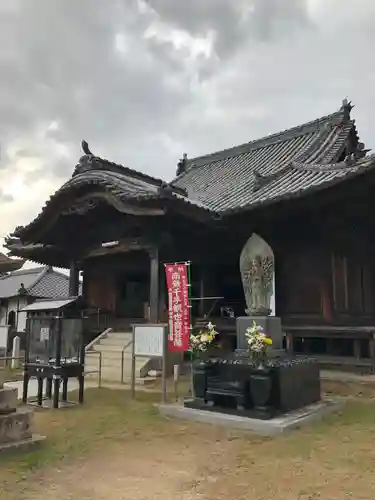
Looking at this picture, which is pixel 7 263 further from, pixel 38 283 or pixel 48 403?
pixel 38 283

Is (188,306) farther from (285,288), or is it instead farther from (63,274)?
(63,274)

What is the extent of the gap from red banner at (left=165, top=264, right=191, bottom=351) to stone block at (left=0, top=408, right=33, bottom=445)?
10.3 ft

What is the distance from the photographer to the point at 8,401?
4656 millimetres

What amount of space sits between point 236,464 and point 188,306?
3741 mm

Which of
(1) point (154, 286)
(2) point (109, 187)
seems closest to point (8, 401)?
(1) point (154, 286)

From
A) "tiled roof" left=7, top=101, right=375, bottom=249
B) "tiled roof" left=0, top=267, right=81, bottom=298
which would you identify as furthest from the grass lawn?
"tiled roof" left=0, top=267, right=81, bottom=298

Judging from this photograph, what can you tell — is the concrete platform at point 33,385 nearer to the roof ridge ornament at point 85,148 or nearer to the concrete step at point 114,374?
the concrete step at point 114,374

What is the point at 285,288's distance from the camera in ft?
39.3

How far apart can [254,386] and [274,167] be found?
10.4 m

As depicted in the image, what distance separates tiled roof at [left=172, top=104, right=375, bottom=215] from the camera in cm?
1075

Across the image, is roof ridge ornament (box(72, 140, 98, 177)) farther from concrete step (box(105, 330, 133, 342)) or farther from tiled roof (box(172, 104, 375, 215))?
concrete step (box(105, 330, 133, 342))

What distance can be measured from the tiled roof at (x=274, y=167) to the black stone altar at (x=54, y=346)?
190 inches

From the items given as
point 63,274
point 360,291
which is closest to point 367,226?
point 360,291

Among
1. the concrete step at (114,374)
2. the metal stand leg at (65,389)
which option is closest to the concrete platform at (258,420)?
the metal stand leg at (65,389)
